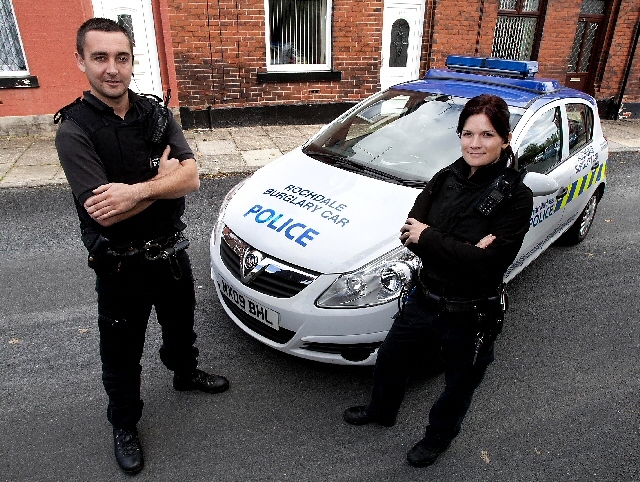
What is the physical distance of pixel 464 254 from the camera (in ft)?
6.86

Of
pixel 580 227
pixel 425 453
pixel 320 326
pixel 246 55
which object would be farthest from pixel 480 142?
pixel 246 55

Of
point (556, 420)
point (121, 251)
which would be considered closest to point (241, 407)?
point (121, 251)

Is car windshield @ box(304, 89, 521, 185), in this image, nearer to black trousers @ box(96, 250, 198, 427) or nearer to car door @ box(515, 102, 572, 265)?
car door @ box(515, 102, 572, 265)

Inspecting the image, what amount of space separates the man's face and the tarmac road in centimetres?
191

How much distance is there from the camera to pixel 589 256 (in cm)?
492

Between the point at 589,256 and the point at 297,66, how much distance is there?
6448mm

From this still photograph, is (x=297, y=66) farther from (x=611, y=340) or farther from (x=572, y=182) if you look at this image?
(x=611, y=340)

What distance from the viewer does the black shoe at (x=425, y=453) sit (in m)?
2.62

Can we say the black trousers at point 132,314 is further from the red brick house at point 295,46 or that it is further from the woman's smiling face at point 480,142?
the red brick house at point 295,46

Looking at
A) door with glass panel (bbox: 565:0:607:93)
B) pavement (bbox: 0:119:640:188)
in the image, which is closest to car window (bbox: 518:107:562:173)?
pavement (bbox: 0:119:640:188)

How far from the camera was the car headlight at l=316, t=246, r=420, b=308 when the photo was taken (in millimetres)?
2836

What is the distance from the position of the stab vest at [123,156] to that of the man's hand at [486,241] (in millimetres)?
1479

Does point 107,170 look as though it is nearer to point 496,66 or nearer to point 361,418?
point 361,418

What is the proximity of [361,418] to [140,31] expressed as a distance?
7.88 metres
